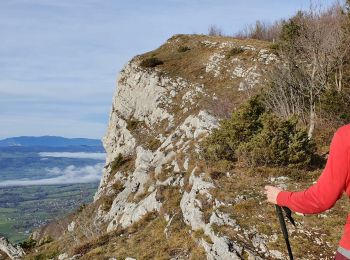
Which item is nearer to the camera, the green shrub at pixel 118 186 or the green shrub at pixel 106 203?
the green shrub at pixel 106 203

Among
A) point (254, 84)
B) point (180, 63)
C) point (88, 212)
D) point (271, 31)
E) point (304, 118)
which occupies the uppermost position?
point (271, 31)

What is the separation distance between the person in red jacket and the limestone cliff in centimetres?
917

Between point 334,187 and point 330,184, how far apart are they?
1.7 inches

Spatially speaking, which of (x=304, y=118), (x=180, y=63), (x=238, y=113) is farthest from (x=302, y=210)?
(x=180, y=63)

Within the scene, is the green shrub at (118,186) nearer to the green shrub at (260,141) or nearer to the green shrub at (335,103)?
the green shrub at (260,141)

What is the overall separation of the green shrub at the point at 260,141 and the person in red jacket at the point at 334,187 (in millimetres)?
15009

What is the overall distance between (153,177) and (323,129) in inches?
439

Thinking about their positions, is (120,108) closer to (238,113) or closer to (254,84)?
(254,84)

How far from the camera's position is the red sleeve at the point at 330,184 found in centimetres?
363

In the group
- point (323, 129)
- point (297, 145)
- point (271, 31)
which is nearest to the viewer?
point (297, 145)

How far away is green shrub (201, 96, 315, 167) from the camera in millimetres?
18969

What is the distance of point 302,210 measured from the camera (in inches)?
162

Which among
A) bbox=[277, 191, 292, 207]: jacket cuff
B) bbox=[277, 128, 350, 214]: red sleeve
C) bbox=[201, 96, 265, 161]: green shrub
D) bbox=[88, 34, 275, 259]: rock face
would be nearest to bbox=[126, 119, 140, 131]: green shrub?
bbox=[88, 34, 275, 259]: rock face

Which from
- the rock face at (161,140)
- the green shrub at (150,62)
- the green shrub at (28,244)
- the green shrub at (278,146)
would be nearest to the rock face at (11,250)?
the green shrub at (28,244)
